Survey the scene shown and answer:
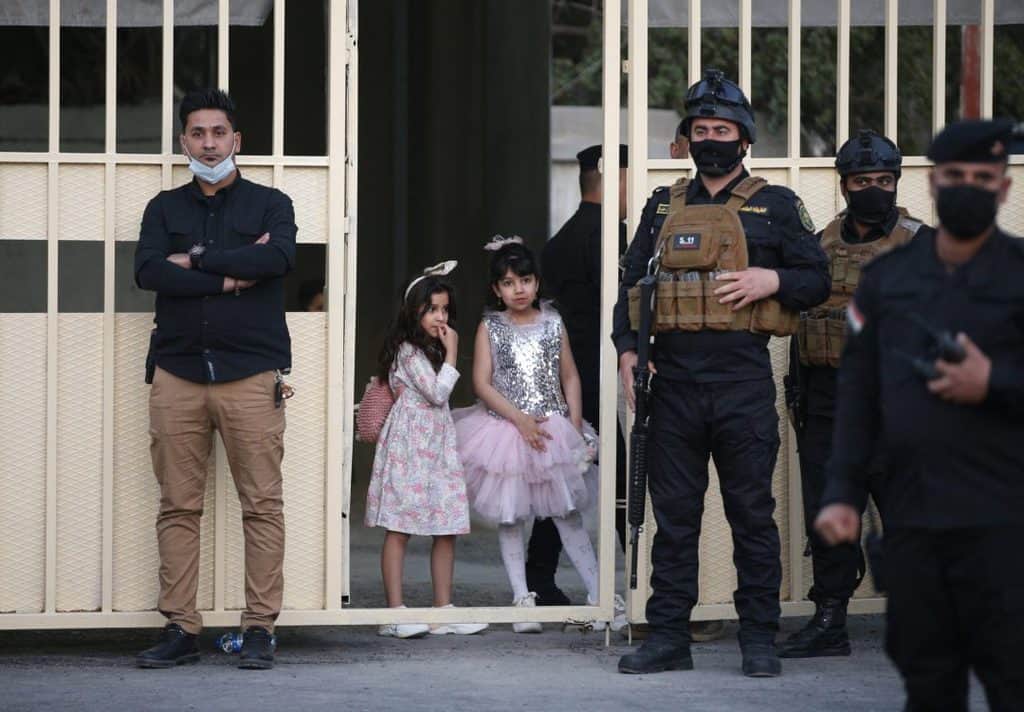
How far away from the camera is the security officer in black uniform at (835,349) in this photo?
6738mm

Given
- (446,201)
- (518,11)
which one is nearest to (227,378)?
(446,201)

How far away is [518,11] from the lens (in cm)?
1455

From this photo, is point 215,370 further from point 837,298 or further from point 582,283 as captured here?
point 837,298

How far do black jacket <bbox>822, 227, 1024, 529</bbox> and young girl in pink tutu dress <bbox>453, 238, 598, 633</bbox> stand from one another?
3388 millimetres

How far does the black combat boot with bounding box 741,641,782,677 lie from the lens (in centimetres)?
640

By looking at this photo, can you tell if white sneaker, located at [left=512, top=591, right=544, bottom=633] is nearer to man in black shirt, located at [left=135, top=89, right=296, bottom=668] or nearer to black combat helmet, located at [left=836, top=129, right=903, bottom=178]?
man in black shirt, located at [left=135, top=89, right=296, bottom=668]

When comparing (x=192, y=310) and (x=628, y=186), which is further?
(x=628, y=186)

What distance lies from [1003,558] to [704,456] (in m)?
2.57

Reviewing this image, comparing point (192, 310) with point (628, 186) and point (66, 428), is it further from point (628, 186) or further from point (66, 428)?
point (628, 186)

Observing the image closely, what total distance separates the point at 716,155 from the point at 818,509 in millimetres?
1501

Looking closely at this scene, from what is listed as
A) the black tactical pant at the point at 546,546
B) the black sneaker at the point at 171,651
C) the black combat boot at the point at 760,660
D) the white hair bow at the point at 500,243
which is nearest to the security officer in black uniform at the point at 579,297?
the black tactical pant at the point at 546,546

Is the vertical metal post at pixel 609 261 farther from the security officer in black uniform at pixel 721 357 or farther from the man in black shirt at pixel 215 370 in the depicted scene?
the man in black shirt at pixel 215 370

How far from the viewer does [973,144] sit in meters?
4.04

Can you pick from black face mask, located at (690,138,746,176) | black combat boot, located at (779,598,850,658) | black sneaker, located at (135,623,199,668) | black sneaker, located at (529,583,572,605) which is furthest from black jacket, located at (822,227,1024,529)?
black sneaker, located at (529,583,572,605)
